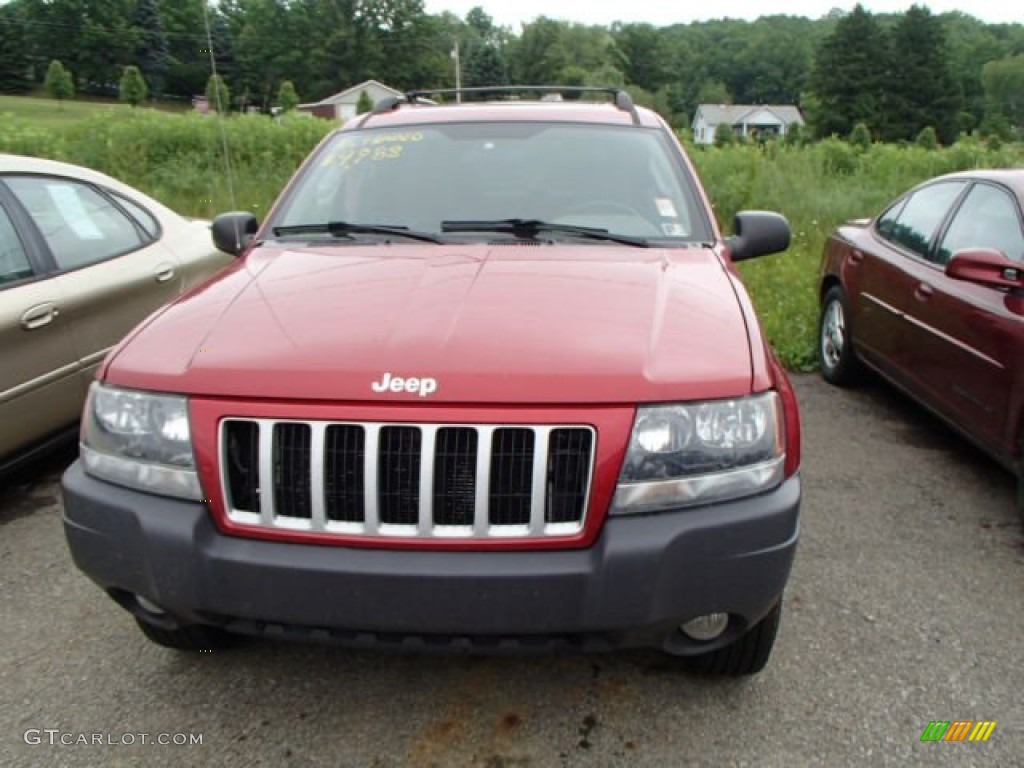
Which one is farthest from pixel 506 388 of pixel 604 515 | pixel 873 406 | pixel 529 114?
pixel 873 406

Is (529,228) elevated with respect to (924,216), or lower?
elevated

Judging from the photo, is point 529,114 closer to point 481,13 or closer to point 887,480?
point 887,480

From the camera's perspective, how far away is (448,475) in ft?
6.36

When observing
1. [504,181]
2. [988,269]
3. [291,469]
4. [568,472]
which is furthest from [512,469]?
[988,269]

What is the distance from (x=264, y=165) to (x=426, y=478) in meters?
12.2

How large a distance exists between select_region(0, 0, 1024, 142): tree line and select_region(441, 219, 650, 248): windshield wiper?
4106 cm

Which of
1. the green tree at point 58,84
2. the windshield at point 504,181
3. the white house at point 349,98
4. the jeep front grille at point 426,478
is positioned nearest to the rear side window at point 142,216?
the windshield at point 504,181

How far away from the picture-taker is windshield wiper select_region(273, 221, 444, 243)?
9.76 ft

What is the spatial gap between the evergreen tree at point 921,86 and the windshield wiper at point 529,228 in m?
77.3

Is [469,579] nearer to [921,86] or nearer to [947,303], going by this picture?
[947,303]

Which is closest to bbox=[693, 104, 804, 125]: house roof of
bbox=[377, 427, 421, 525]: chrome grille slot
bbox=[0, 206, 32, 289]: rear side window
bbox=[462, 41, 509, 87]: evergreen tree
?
bbox=[462, 41, 509, 87]: evergreen tree

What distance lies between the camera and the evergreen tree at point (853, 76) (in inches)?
2872

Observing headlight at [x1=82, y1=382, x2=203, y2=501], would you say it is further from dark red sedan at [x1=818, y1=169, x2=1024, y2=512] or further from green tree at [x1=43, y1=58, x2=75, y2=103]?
green tree at [x1=43, y1=58, x2=75, y2=103]

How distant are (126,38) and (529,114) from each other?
6414 centimetres
